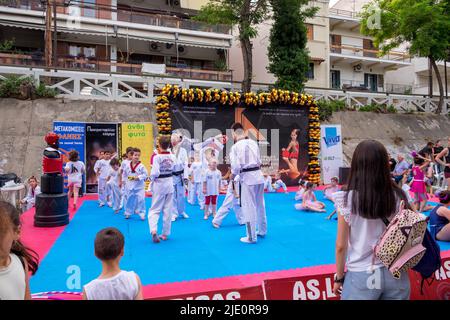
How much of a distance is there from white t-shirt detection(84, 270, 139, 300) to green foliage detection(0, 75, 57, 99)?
45.0 ft

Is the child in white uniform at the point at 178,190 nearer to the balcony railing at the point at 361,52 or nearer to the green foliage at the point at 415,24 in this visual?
the green foliage at the point at 415,24

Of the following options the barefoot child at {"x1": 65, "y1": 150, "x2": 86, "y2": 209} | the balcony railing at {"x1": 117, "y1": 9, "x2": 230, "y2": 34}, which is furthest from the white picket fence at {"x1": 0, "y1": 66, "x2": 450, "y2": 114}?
the balcony railing at {"x1": 117, "y1": 9, "x2": 230, "y2": 34}

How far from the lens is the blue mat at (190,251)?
4707 mm

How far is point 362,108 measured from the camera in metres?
20.0

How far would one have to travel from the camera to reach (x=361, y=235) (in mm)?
2418

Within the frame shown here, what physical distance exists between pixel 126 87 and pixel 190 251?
12.0 m

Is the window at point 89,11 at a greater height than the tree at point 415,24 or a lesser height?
greater

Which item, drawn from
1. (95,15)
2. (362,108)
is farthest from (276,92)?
(95,15)

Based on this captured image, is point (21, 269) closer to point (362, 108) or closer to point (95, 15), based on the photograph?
point (362, 108)

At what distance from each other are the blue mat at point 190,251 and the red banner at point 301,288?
1368mm

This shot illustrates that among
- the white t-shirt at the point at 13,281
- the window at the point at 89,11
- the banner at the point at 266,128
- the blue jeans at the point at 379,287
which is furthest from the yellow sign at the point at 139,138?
the window at the point at 89,11

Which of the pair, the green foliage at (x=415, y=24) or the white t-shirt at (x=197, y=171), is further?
the green foliage at (x=415, y=24)

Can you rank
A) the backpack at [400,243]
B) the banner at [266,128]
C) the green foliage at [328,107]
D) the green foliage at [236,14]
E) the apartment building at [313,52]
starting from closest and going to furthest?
the backpack at [400,243] → the banner at [266,128] → the green foliage at [236,14] → the green foliage at [328,107] → the apartment building at [313,52]
